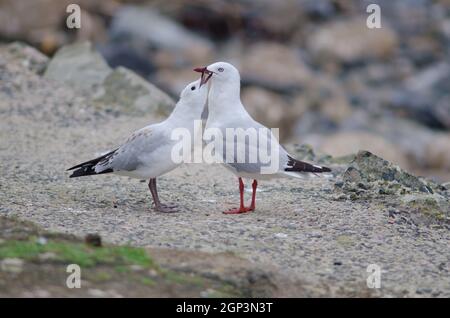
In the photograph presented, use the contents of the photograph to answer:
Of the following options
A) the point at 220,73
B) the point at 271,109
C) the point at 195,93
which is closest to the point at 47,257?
the point at 195,93

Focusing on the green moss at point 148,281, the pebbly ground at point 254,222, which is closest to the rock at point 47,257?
the green moss at point 148,281

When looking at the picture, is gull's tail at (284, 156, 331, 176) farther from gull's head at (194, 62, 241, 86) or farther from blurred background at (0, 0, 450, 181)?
blurred background at (0, 0, 450, 181)

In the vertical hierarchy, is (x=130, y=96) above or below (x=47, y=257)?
above

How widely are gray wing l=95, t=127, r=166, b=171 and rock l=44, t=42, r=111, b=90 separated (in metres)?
4.82

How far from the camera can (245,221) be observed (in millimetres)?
6504

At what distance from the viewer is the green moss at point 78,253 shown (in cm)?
494

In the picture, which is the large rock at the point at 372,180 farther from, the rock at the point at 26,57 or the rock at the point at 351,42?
the rock at the point at 351,42

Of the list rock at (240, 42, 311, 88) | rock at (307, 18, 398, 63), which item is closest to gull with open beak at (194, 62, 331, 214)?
rock at (240, 42, 311, 88)

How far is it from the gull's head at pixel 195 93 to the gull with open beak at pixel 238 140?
2.2 inches

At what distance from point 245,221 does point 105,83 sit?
551 centimetres

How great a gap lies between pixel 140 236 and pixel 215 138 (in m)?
1.28

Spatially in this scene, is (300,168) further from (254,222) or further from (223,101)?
(223,101)

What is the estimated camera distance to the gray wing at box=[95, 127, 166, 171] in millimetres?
6742
